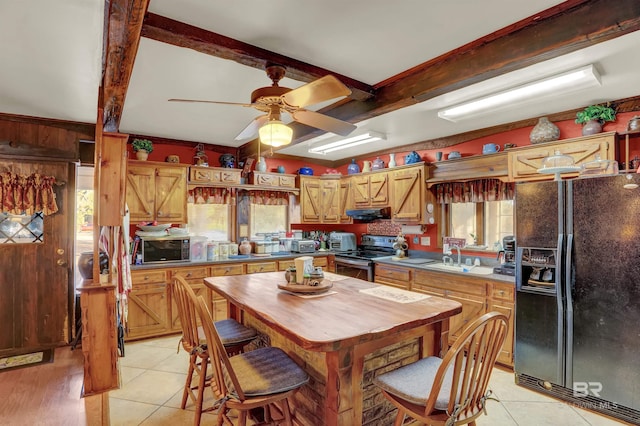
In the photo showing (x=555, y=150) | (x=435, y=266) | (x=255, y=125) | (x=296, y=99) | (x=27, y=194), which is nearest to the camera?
(x=296, y=99)

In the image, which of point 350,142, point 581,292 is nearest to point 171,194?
point 350,142

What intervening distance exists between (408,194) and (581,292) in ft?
7.20

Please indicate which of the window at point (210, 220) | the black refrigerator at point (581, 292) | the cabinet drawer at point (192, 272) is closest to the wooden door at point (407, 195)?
the black refrigerator at point (581, 292)

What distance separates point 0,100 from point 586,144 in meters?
5.15

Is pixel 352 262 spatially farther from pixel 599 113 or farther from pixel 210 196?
pixel 599 113

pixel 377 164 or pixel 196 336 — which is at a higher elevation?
pixel 377 164

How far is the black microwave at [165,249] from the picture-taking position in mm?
3848

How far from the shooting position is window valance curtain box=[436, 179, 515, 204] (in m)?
3.72

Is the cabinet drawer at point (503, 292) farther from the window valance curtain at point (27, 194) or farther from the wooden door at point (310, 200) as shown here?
the window valance curtain at point (27, 194)

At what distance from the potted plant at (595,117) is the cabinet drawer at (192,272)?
4156 millimetres

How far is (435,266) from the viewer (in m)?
3.89

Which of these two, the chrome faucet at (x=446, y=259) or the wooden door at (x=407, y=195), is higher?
the wooden door at (x=407, y=195)

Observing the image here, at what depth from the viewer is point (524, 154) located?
3.29 metres

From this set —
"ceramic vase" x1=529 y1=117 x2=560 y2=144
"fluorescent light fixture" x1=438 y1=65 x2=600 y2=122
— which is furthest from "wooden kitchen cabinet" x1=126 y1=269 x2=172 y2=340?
"ceramic vase" x1=529 y1=117 x2=560 y2=144
